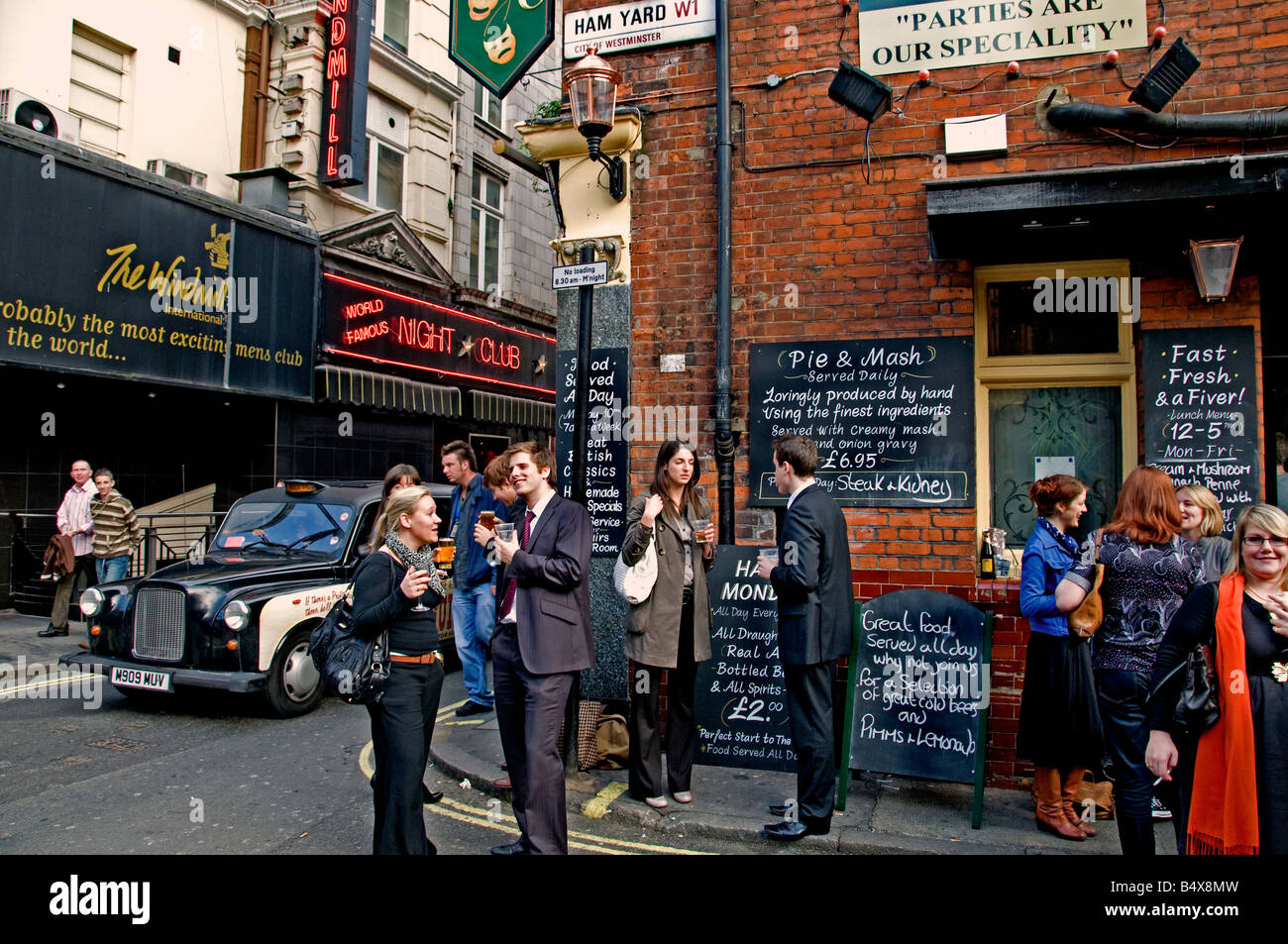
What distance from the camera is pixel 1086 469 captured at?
18.5 feet

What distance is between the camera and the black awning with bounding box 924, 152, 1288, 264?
4461 millimetres

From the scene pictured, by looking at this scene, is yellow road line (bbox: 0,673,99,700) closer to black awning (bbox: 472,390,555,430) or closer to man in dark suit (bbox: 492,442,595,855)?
man in dark suit (bbox: 492,442,595,855)

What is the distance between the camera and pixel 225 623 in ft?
21.7

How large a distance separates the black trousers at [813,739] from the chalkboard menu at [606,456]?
199 centimetres

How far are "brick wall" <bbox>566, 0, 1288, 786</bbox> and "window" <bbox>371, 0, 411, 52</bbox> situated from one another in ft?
40.9

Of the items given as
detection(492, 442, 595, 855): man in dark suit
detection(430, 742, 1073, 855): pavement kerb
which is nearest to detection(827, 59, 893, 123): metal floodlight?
detection(492, 442, 595, 855): man in dark suit

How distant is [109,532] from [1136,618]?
1048 centimetres

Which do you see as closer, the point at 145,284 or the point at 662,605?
the point at 662,605

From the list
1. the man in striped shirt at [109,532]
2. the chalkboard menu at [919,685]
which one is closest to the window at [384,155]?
the man in striped shirt at [109,532]

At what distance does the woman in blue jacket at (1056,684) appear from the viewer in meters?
4.41

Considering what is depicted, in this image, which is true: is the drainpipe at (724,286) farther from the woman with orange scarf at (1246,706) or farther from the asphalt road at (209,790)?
the woman with orange scarf at (1246,706)

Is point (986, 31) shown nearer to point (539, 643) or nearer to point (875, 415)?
point (875, 415)

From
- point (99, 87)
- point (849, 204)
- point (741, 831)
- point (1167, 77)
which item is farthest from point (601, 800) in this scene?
point (99, 87)
